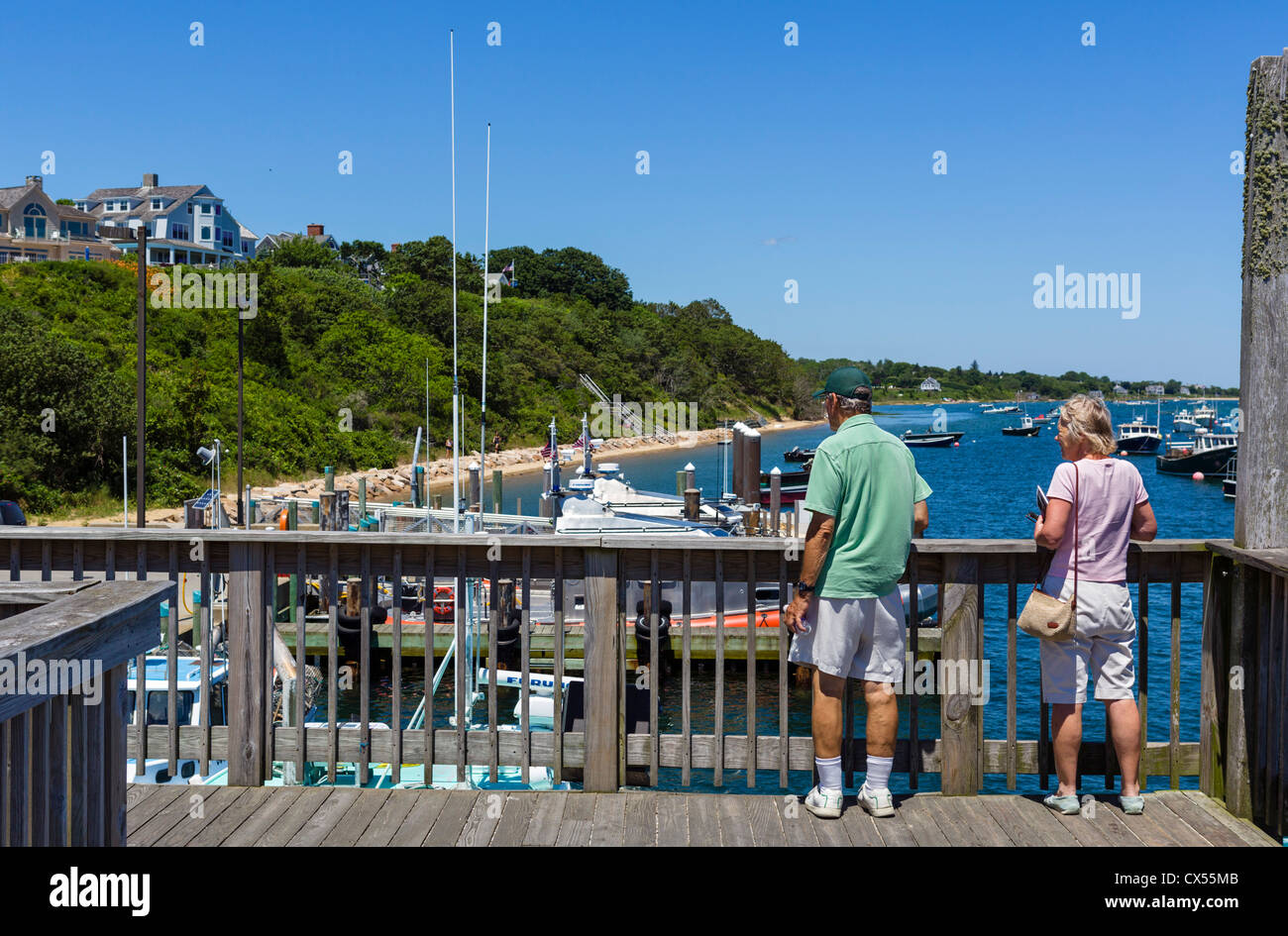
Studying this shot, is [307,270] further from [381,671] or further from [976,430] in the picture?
[976,430]

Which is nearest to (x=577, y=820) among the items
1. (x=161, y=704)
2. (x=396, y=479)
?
(x=161, y=704)

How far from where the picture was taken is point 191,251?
6975 cm

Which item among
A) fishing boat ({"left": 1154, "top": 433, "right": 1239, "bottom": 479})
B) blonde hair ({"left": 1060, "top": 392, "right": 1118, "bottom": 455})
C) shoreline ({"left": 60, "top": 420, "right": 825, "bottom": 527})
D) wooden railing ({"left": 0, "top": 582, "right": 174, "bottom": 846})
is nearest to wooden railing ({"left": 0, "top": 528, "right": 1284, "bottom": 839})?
blonde hair ({"left": 1060, "top": 392, "right": 1118, "bottom": 455})

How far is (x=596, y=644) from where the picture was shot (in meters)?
4.70

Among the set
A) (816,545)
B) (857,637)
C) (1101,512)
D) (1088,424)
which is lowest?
(857,637)

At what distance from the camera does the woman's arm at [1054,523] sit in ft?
13.8

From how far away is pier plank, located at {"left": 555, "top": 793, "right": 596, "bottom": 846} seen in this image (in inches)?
163

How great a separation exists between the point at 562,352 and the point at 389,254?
1910 cm

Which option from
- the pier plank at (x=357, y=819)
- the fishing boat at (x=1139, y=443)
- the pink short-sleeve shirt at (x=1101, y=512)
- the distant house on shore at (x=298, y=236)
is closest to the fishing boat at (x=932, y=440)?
the fishing boat at (x=1139, y=443)

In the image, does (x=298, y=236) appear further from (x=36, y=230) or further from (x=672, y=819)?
(x=672, y=819)

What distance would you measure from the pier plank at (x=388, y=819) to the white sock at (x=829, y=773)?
64.9 inches

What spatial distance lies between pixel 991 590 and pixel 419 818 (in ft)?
85.6

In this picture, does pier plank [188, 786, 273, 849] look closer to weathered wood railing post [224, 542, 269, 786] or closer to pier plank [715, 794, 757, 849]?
weathered wood railing post [224, 542, 269, 786]

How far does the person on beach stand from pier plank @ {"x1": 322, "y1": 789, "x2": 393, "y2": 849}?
107 inches
